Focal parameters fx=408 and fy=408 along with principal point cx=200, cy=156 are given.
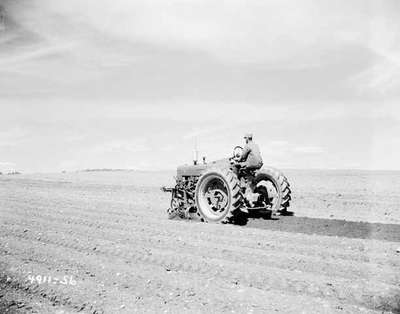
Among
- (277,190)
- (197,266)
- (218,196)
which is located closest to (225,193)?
(218,196)

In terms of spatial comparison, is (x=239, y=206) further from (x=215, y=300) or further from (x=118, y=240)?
(x=215, y=300)

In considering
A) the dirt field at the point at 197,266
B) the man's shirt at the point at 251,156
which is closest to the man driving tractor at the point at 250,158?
the man's shirt at the point at 251,156

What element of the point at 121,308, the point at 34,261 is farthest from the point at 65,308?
the point at 34,261

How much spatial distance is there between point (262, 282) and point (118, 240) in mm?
3753

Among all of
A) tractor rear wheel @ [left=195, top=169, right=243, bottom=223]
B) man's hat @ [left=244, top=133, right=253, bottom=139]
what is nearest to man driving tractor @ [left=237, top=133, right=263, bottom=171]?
man's hat @ [left=244, top=133, right=253, bottom=139]

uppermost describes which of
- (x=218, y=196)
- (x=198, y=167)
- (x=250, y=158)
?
(x=250, y=158)

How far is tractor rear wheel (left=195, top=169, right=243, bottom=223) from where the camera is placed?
10016 millimetres

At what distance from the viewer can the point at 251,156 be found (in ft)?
35.4

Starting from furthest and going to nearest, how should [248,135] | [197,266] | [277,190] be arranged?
[277,190] → [248,135] → [197,266]

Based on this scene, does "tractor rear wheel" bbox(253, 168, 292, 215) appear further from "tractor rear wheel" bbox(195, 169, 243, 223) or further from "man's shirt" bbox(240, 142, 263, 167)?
Result: "tractor rear wheel" bbox(195, 169, 243, 223)

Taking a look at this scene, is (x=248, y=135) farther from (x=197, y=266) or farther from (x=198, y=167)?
(x=197, y=266)

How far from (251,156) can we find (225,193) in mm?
1198

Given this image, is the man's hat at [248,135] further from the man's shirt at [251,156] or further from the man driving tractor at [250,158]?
the man's shirt at [251,156]

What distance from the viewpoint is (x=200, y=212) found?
429 inches
